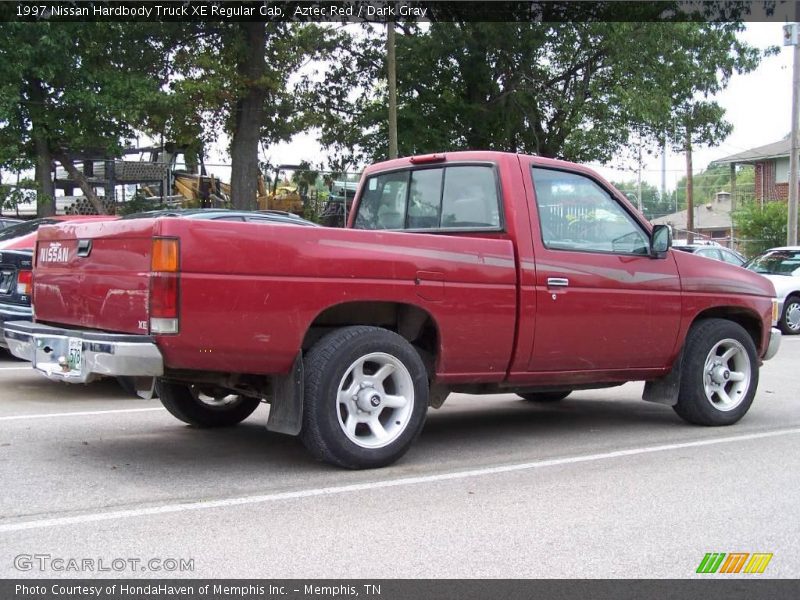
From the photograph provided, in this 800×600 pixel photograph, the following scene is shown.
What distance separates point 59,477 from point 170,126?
17.3 meters

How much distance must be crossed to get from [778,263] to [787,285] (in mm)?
1001

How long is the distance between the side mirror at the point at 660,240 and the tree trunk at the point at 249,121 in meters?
14.9

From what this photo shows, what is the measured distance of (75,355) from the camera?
529 centimetres

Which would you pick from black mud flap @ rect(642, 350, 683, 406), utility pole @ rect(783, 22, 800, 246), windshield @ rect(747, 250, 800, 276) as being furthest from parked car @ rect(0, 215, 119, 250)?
utility pole @ rect(783, 22, 800, 246)

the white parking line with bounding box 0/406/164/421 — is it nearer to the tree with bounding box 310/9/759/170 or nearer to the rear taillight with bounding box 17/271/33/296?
the rear taillight with bounding box 17/271/33/296

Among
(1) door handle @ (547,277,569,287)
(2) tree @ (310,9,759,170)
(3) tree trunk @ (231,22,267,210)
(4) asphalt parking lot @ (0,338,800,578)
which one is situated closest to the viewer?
(4) asphalt parking lot @ (0,338,800,578)

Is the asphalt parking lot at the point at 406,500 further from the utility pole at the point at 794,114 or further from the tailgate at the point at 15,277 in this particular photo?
the utility pole at the point at 794,114

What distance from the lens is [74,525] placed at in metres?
→ 4.47

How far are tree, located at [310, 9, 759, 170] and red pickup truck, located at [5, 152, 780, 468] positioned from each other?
55.5ft

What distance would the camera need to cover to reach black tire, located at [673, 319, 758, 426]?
290 inches

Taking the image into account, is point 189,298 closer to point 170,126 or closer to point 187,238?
point 187,238

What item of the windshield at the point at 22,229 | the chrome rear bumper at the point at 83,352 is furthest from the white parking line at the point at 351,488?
the windshield at the point at 22,229

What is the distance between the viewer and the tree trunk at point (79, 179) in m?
19.8
